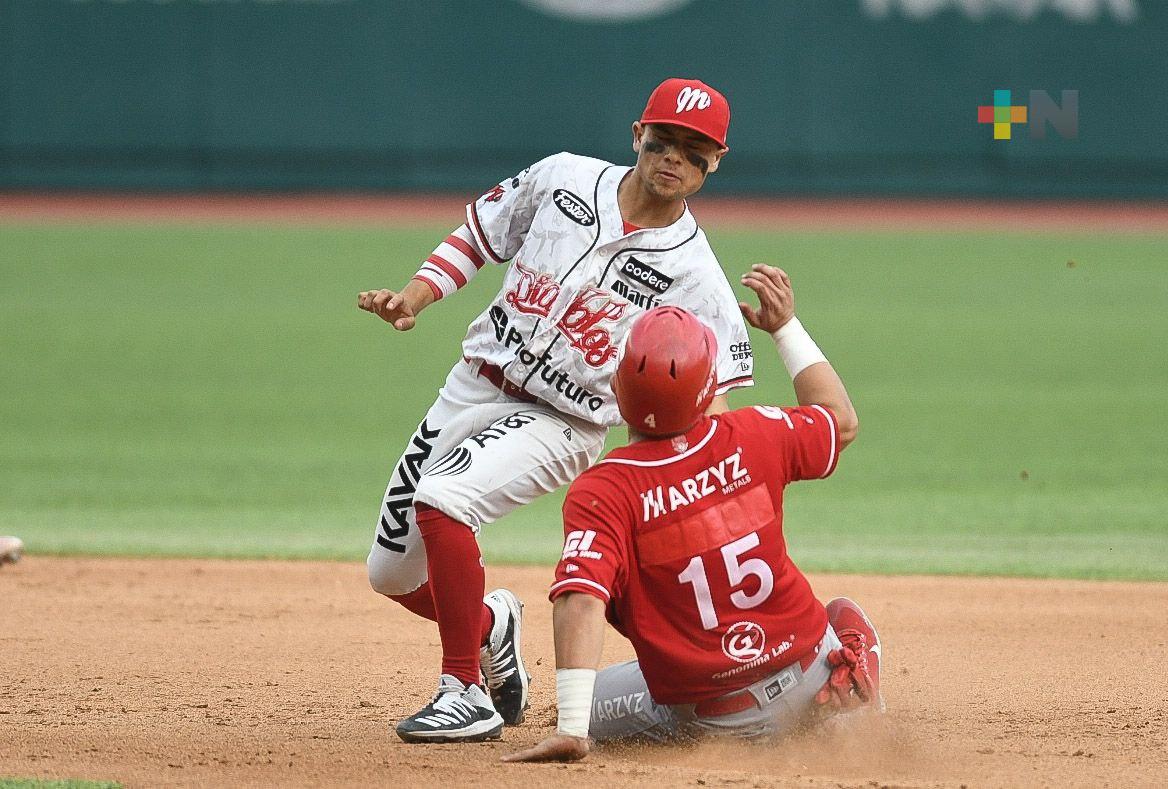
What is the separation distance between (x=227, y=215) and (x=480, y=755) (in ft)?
67.7

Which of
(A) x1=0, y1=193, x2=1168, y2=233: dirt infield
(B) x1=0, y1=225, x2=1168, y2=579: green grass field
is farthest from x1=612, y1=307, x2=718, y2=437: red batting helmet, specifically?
(A) x1=0, y1=193, x2=1168, y2=233: dirt infield

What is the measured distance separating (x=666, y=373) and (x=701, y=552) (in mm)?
436

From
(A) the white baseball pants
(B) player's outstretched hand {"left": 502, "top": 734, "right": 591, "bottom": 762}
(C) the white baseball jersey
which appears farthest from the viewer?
(C) the white baseball jersey

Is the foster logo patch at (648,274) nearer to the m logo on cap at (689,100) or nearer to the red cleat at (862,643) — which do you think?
the m logo on cap at (689,100)

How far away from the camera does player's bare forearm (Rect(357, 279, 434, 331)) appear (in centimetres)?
431

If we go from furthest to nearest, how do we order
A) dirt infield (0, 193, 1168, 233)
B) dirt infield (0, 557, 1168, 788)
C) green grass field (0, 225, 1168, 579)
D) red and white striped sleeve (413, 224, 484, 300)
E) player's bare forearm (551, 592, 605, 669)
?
dirt infield (0, 193, 1168, 233), green grass field (0, 225, 1168, 579), red and white striped sleeve (413, 224, 484, 300), dirt infield (0, 557, 1168, 788), player's bare forearm (551, 592, 605, 669)

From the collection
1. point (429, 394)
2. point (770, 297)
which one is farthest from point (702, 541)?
point (429, 394)

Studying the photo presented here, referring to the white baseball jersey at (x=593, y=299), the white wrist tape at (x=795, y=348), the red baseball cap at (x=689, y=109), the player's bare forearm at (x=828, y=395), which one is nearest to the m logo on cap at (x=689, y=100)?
the red baseball cap at (x=689, y=109)

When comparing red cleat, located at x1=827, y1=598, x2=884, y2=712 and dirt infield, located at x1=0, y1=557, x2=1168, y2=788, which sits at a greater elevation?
red cleat, located at x1=827, y1=598, x2=884, y2=712

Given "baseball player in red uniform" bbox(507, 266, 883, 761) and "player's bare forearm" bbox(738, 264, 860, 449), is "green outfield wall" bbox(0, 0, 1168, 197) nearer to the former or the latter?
"player's bare forearm" bbox(738, 264, 860, 449)

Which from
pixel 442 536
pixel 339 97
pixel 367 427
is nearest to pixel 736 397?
pixel 367 427

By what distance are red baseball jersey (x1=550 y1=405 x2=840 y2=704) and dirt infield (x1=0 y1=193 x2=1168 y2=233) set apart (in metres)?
19.2

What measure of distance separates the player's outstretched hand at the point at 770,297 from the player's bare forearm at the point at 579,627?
0.84 m

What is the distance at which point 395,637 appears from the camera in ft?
19.2
